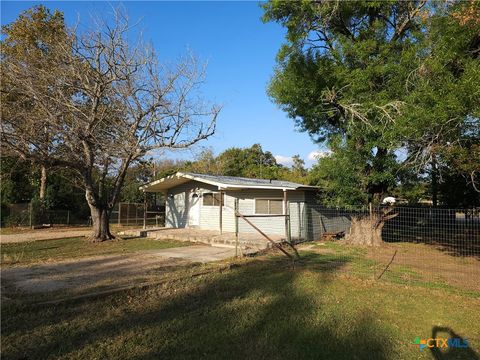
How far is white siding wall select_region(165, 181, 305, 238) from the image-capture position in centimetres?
1788

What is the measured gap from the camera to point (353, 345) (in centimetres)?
462

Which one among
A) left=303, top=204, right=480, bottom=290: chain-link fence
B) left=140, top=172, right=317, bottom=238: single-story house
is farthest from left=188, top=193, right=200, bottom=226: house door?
left=303, top=204, right=480, bottom=290: chain-link fence

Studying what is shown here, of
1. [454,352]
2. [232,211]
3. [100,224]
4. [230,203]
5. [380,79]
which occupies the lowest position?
[454,352]

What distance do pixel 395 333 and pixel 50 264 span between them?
30.7 feet

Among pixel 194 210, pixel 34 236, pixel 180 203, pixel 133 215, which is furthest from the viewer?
pixel 133 215

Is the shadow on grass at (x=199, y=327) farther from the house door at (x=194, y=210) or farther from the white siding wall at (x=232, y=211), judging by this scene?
the house door at (x=194, y=210)

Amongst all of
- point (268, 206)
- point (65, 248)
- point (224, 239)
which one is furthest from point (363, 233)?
point (65, 248)

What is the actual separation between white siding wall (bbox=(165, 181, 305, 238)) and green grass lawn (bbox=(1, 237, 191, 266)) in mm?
4189

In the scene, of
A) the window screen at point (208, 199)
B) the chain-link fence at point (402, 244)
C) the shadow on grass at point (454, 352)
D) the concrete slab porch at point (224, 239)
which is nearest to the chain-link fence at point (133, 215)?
the window screen at point (208, 199)

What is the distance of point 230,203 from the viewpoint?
63.4ft

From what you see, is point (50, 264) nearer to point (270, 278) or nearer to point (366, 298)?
point (270, 278)

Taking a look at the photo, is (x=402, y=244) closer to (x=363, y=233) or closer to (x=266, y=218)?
(x=363, y=233)

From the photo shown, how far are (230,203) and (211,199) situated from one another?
5.13 feet

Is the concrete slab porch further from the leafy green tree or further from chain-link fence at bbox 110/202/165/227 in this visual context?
chain-link fence at bbox 110/202/165/227
